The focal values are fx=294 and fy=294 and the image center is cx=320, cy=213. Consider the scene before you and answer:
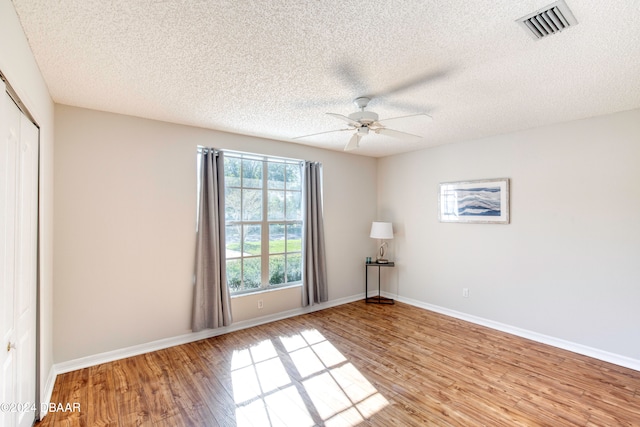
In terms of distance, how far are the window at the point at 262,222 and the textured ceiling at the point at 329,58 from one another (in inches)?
41.1

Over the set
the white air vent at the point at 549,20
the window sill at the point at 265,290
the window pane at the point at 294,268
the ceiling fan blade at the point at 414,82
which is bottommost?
the window sill at the point at 265,290

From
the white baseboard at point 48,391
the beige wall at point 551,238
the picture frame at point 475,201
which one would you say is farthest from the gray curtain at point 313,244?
the white baseboard at point 48,391

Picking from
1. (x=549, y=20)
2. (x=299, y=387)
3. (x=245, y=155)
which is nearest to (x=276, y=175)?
(x=245, y=155)

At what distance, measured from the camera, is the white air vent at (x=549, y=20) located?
1478 mm

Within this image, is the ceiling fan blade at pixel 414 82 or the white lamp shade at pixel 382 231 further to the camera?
the white lamp shade at pixel 382 231

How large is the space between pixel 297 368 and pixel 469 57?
9.74 ft

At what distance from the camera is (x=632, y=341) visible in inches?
114

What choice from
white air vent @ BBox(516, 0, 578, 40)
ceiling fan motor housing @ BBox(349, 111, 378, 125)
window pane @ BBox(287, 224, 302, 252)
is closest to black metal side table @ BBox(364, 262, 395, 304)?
window pane @ BBox(287, 224, 302, 252)

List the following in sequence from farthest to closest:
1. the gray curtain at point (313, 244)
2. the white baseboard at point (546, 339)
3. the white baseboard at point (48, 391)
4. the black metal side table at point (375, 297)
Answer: the black metal side table at point (375, 297) < the gray curtain at point (313, 244) < the white baseboard at point (546, 339) < the white baseboard at point (48, 391)

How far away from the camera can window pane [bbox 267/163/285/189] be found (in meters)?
4.27

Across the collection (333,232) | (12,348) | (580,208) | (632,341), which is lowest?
(632,341)

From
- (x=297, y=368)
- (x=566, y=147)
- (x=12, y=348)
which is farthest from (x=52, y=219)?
(x=566, y=147)

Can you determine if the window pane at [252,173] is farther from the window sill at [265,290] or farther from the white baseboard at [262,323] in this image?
the white baseboard at [262,323]

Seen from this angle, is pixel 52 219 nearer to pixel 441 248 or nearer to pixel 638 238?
pixel 441 248
